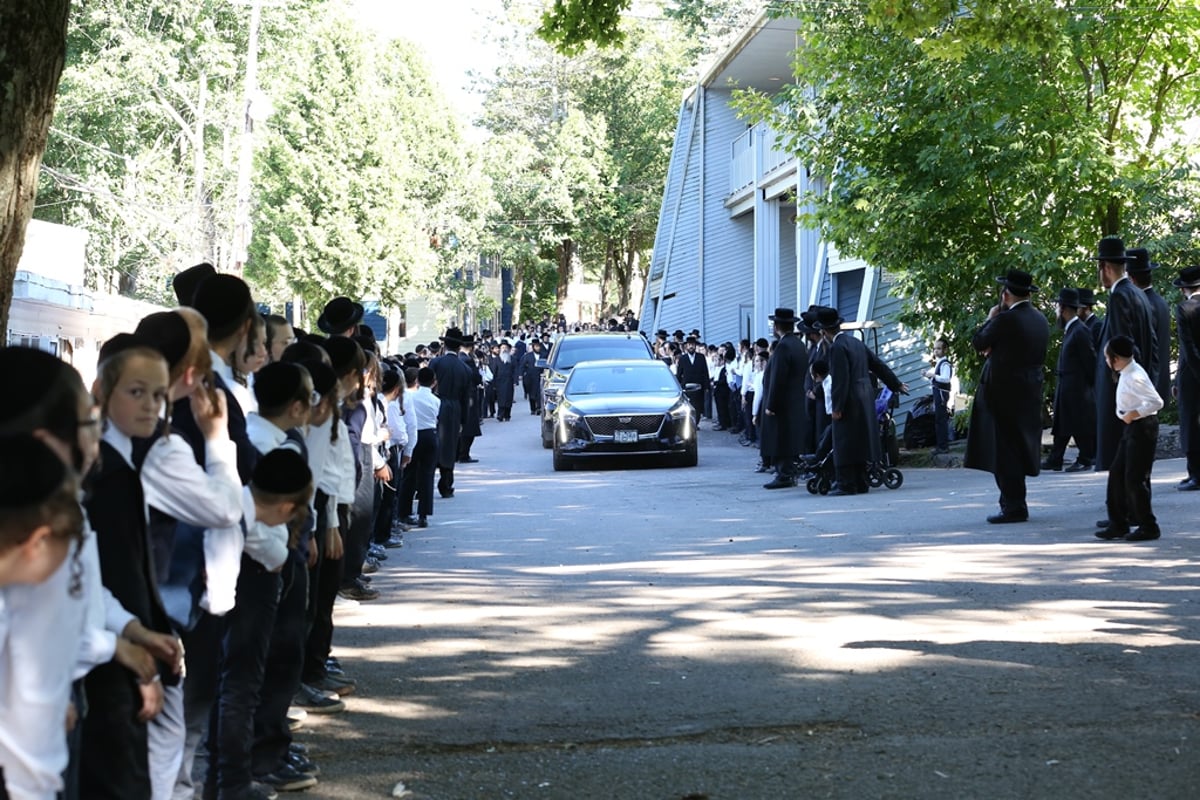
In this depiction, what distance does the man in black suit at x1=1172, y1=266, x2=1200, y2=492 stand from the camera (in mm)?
13742

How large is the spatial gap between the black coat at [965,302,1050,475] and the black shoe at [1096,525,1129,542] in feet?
6.17

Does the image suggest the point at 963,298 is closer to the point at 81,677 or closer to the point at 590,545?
the point at 590,545

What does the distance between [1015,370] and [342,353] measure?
7.88 metres

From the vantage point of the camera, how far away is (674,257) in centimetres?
5138

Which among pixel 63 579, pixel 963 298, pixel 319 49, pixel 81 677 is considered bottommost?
pixel 81 677

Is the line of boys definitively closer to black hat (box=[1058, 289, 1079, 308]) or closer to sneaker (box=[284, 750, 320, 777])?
sneaker (box=[284, 750, 320, 777])

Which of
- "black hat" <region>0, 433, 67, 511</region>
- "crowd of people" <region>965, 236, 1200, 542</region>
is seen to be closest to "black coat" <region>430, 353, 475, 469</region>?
"crowd of people" <region>965, 236, 1200, 542</region>

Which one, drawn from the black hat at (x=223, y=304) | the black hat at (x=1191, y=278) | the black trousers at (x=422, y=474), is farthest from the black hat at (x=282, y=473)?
the black hat at (x=1191, y=278)

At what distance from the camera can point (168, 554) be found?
4.70 m

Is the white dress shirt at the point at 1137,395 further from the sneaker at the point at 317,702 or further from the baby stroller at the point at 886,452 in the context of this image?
the sneaker at the point at 317,702

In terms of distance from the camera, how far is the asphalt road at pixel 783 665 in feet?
19.4

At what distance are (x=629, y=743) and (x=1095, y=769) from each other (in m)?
1.78

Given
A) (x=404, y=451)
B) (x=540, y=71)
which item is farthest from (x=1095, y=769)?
(x=540, y=71)

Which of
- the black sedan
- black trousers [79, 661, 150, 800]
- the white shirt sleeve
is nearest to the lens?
black trousers [79, 661, 150, 800]
